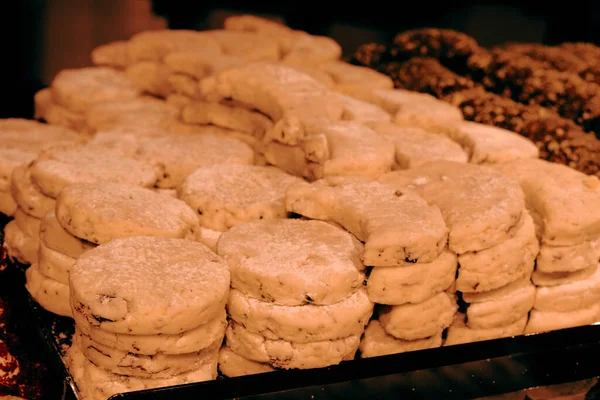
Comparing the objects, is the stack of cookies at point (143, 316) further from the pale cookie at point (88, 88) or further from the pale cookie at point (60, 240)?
the pale cookie at point (88, 88)

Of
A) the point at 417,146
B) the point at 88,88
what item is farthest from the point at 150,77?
the point at 417,146

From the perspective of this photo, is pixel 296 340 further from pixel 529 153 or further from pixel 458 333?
pixel 529 153

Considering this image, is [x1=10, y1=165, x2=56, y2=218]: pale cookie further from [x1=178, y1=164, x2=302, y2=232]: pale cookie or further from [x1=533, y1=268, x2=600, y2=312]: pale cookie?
[x1=533, y1=268, x2=600, y2=312]: pale cookie

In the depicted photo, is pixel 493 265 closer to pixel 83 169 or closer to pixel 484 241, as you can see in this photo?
pixel 484 241

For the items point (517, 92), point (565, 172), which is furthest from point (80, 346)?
point (517, 92)

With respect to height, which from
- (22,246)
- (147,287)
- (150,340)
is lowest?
(22,246)

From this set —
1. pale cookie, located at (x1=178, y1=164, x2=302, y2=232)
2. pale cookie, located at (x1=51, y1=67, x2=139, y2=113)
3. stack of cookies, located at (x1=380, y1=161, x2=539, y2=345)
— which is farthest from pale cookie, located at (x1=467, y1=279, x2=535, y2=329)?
pale cookie, located at (x1=51, y1=67, x2=139, y2=113)
